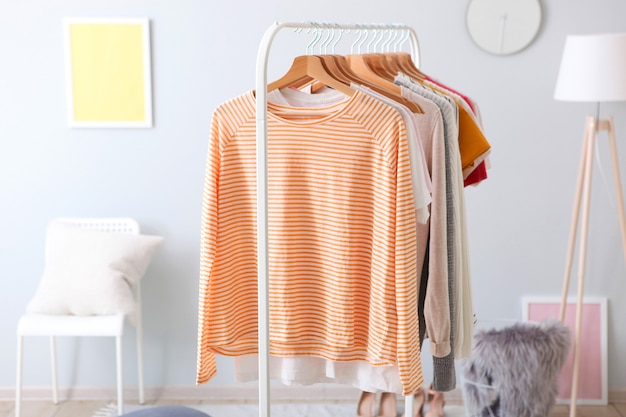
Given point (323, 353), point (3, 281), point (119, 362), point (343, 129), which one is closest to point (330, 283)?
point (323, 353)

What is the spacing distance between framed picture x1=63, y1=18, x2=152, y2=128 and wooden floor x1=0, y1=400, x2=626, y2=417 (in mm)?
1268

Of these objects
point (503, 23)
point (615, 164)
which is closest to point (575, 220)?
point (615, 164)

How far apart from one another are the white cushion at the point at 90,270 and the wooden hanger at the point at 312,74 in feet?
5.52

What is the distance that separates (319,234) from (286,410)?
192 centimetres

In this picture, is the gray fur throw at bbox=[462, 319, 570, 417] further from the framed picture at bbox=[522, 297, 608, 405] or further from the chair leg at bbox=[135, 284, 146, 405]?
the chair leg at bbox=[135, 284, 146, 405]

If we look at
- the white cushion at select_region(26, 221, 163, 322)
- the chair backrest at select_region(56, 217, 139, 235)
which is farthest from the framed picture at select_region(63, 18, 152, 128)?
the white cushion at select_region(26, 221, 163, 322)

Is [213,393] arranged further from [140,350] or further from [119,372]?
[119,372]

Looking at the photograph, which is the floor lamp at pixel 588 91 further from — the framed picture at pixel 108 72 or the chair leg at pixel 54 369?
the chair leg at pixel 54 369

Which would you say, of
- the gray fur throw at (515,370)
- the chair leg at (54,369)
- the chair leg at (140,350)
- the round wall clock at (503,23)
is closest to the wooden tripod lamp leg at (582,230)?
the gray fur throw at (515,370)

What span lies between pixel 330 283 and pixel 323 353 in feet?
0.58

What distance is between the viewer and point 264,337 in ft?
6.05

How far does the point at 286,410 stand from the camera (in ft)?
12.1

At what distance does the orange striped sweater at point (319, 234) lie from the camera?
1.90 metres

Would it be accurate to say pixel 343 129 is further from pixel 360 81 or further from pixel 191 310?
pixel 191 310
